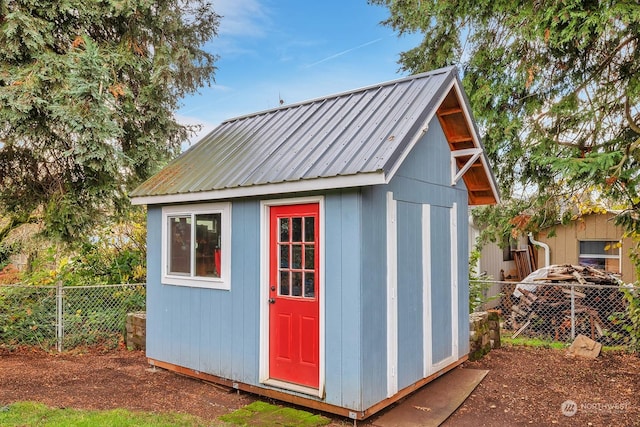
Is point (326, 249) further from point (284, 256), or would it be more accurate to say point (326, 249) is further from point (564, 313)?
point (564, 313)

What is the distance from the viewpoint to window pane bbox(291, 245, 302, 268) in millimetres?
4848

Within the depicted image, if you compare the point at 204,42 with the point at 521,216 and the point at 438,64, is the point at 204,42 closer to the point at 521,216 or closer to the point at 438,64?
the point at 438,64

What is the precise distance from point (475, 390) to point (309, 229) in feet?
9.88

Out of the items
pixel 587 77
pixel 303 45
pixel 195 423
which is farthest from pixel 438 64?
pixel 195 423

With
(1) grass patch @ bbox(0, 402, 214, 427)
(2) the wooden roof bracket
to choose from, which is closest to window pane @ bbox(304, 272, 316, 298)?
(1) grass patch @ bbox(0, 402, 214, 427)

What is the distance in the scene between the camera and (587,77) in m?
7.93

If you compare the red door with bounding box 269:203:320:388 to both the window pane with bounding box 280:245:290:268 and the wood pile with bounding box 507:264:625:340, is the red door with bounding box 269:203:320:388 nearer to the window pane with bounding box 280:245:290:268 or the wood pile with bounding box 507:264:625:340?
the window pane with bounding box 280:245:290:268

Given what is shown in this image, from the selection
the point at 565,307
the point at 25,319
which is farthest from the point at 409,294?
the point at 25,319

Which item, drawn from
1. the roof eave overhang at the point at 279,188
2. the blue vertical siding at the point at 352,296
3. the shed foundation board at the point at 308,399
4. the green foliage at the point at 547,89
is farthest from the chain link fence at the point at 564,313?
the roof eave overhang at the point at 279,188

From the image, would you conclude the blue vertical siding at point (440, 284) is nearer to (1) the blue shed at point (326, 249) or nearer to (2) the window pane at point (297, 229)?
(1) the blue shed at point (326, 249)

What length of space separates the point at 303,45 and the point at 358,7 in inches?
84.1

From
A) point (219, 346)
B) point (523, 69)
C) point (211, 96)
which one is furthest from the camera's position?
point (211, 96)

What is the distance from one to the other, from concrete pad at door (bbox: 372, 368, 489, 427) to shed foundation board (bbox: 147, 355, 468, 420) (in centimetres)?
8

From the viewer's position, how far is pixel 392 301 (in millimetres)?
4734
